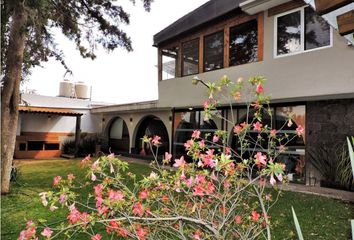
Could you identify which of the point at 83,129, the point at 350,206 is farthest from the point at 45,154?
the point at 350,206

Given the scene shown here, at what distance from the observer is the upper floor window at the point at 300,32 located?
32.3 feet

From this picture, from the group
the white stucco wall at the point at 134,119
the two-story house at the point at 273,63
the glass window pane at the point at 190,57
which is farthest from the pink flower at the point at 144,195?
the white stucco wall at the point at 134,119

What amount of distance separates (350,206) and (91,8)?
443 inches

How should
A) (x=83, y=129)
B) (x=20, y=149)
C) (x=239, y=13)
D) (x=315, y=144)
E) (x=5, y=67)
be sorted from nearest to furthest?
(x=5, y=67)
(x=315, y=144)
(x=239, y=13)
(x=20, y=149)
(x=83, y=129)

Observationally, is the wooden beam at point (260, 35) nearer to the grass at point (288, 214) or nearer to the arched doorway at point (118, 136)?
the grass at point (288, 214)

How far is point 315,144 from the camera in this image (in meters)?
11.2

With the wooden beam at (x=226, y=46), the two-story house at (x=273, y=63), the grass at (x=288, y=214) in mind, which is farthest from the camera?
the wooden beam at (x=226, y=46)

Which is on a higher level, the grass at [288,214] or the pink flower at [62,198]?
the pink flower at [62,198]

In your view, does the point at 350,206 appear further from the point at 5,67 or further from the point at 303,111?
the point at 5,67

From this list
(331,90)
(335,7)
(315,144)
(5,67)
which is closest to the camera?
(335,7)

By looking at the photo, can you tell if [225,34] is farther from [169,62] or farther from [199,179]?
[199,179]

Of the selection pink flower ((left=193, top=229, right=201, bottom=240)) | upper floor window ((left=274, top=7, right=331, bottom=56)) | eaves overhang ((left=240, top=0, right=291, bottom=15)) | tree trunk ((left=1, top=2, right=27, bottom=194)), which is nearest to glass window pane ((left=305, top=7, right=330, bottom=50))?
upper floor window ((left=274, top=7, right=331, bottom=56))

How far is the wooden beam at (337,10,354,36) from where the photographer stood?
7.89ft

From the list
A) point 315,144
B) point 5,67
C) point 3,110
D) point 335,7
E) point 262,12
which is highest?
point 262,12
